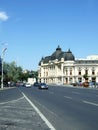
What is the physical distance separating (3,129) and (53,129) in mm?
1616

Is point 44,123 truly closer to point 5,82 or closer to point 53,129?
point 53,129

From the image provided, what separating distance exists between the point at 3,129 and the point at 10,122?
208 cm

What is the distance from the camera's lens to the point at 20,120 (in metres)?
15.9

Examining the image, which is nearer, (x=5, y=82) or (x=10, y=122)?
(x=10, y=122)

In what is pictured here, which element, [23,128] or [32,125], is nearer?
[23,128]

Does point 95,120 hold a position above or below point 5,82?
below

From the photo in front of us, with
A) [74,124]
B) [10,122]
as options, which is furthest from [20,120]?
[74,124]

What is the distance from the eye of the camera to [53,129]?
13.3 m

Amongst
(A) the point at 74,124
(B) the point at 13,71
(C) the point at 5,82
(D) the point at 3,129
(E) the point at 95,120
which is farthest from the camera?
(B) the point at 13,71

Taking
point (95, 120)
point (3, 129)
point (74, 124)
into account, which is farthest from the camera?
point (95, 120)

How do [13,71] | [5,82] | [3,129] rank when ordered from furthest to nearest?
[13,71], [5,82], [3,129]

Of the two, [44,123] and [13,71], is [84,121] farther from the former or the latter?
[13,71]

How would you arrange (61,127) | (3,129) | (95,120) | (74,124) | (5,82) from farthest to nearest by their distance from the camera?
1. (5,82)
2. (95,120)
3. (74,124)
4. (61,127)
5. (3,129)

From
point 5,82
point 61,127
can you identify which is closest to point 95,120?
point 61,127
